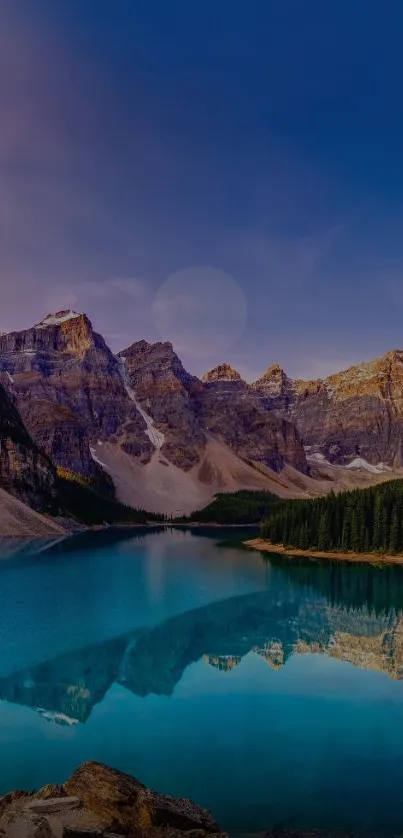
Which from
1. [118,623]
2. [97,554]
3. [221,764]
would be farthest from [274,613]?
[97,554]

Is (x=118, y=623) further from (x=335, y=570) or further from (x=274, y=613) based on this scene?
(x=335, y=570)

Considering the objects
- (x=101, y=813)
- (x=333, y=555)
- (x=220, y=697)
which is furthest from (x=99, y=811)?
(x=333, y=555)

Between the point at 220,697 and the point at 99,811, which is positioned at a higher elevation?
the point at 99,811

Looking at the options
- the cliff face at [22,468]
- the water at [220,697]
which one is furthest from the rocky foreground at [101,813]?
the cliff face at [22,468]

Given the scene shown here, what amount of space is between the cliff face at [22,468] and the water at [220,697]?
353 ft

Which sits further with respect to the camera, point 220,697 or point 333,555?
point 333,555

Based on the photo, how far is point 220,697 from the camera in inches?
1165

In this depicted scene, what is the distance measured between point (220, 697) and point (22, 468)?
151m

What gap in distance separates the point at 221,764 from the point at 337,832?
5781mm

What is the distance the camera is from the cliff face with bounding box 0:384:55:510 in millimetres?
167000

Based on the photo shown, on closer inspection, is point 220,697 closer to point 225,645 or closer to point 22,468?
point 225,645

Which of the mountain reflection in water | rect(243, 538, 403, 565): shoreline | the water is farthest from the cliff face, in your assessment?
the mountain reflection in water

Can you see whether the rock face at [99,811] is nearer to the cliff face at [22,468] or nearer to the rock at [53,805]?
the rock at [53,805]

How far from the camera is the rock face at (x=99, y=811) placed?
42.1ft
